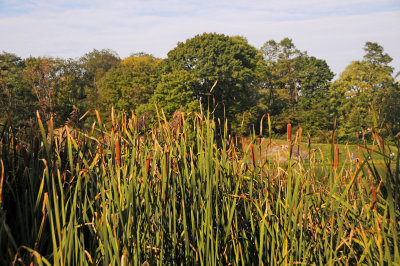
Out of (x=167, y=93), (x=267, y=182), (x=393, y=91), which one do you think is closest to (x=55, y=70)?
(x=167, y=93)

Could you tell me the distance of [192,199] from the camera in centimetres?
200

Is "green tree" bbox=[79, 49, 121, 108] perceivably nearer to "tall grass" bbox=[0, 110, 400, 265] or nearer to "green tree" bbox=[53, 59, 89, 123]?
"green tree" bbox=[53, 59, 89, 123]

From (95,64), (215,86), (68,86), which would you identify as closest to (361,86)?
(215,86)

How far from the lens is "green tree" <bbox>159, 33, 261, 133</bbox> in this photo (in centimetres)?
3903

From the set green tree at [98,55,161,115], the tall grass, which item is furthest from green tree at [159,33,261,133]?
the tall grass

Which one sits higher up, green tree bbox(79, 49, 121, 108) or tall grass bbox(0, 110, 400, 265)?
green tree bbox(79, 49, 121, 108)

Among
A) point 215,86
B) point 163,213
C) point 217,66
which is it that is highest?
point 217,66

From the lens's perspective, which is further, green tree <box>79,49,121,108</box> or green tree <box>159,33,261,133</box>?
green tree <box>79,49,121,108</box>

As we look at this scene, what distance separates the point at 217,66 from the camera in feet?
131

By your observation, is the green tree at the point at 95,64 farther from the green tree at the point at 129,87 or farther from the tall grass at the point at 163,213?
the tall grass at the point at 163,213

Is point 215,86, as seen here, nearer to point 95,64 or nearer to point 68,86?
point 68,86

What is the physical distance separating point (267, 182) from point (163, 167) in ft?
2.53

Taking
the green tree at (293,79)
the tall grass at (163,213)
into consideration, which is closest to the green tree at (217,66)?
the green tree at (293,79)

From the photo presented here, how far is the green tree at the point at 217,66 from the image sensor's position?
39.0 meters
